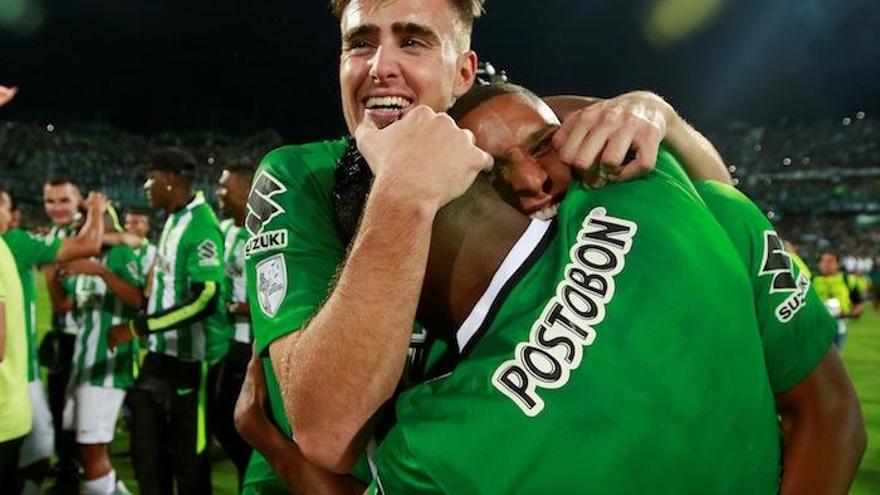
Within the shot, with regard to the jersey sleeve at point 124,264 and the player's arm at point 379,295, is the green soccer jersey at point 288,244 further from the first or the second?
the jersey sleeve at point 124,264

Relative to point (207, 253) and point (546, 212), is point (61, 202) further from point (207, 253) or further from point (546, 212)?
point (546, 212)

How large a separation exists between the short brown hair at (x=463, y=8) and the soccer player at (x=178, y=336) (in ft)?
10.1

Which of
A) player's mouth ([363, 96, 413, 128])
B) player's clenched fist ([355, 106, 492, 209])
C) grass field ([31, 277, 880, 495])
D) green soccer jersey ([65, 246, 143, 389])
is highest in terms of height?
player's mouth ([363, 96, 413, 128])

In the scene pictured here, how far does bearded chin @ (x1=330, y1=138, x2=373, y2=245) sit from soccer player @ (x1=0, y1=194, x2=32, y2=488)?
237 centimetres

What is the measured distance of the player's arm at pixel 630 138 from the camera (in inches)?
51.2

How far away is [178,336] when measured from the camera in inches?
192

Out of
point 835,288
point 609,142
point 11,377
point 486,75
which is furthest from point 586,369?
point 835,288

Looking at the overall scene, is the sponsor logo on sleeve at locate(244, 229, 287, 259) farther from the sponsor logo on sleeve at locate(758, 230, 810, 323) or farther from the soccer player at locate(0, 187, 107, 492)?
the soccer player at locate(0, 187, 107, 492)

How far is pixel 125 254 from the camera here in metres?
5.66

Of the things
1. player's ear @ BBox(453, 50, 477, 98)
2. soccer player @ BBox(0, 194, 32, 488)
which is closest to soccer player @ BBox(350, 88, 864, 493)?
player's ear @ BBox(453, 50, 477, 98)

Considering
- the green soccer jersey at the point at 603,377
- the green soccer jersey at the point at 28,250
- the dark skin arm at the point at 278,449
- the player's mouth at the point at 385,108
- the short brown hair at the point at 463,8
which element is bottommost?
the dark skin arm at the point at 278,449

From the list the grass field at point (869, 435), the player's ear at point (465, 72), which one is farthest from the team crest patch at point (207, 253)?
the player's ear at point (465, 72)

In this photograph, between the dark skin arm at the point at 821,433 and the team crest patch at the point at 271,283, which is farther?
the team crest patch at the point at 271,283

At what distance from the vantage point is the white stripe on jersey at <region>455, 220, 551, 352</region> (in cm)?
119
